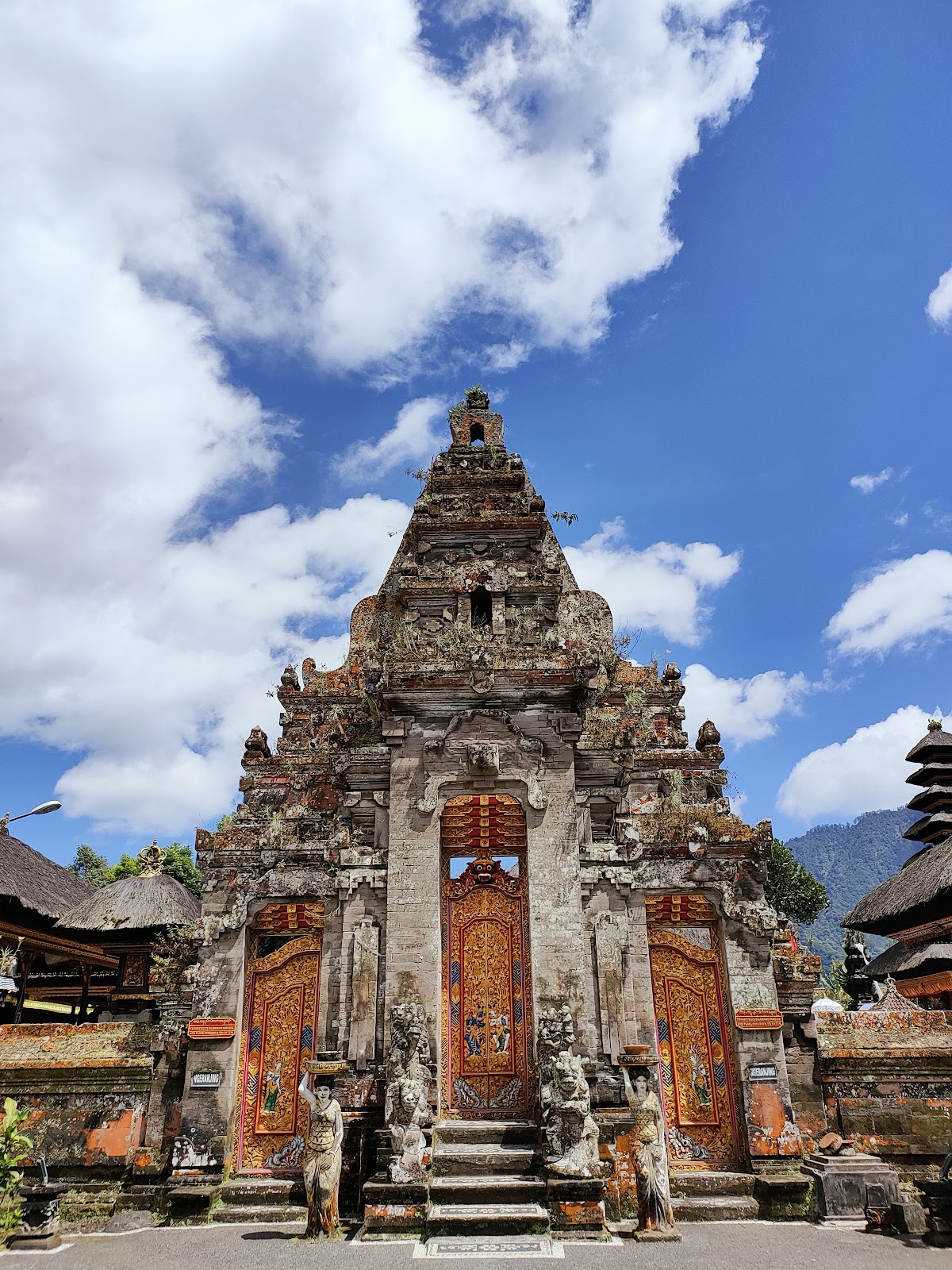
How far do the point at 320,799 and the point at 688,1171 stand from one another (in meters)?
7.86

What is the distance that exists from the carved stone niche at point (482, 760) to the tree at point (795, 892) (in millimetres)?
27708

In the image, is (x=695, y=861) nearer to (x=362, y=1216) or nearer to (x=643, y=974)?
(x=643, y=974)

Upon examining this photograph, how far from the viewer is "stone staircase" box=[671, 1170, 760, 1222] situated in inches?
431

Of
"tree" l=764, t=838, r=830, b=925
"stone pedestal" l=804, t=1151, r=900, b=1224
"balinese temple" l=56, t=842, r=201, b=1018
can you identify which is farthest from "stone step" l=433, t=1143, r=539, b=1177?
"tree" l=764, t=838, r=830, b=925

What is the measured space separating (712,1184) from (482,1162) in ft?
11.4

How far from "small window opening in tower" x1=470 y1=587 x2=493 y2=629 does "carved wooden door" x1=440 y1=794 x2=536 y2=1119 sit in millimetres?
3673

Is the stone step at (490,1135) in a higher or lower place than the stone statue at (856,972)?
lower

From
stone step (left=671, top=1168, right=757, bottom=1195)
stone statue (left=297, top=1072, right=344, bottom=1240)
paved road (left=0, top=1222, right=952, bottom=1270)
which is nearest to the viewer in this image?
paved road (left=0, top=1222, right=952, bottom=1270)

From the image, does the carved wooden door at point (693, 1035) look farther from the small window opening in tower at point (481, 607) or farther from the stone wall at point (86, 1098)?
the stone wall at point (86, 1098)

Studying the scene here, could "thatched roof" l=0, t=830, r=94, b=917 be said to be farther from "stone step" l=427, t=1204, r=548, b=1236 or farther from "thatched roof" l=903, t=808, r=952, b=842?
"thatched roof" l=903, t=808, r=952, b=842

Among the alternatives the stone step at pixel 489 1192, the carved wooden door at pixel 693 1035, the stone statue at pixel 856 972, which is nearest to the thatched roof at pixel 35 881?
the stone step at pixel 489 1192

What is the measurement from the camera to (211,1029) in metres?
12.0

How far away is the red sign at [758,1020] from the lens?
40.1 feet

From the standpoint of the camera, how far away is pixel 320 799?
14328 mm
